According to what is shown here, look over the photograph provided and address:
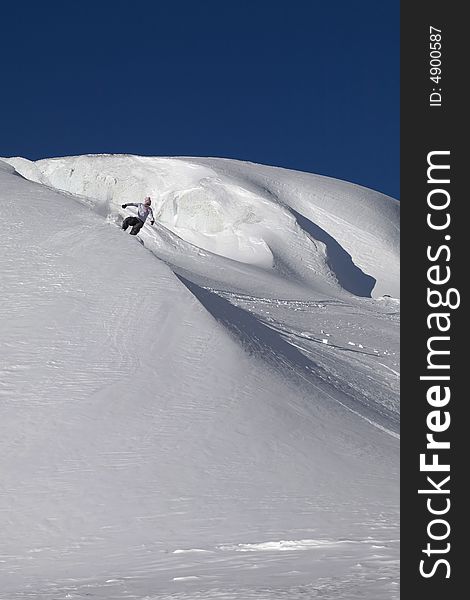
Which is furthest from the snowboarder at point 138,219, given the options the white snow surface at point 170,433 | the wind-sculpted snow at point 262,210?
the wind-sculpted snow at point 262,210

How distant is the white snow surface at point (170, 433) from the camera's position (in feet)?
23.2

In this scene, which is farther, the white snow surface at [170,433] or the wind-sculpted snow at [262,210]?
the wind-sculpted snow at [262,210]

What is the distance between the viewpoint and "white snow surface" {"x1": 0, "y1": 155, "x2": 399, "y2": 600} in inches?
278

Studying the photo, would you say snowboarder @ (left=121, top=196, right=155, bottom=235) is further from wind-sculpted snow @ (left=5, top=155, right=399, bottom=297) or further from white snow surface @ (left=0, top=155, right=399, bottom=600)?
wind-sculpted snow @ (left=5, top=155, right=399, bottom=297)

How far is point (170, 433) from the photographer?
33.7 ft

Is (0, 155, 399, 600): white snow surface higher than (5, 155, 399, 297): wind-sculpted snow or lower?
lower

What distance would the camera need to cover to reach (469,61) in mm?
9875

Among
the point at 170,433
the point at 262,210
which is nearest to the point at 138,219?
the point at 170,433

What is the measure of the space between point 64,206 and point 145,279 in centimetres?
493

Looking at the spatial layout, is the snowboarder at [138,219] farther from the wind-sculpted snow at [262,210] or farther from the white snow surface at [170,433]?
the wind-sculpted snow at [262,210]

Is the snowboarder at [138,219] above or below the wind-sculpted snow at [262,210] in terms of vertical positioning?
below

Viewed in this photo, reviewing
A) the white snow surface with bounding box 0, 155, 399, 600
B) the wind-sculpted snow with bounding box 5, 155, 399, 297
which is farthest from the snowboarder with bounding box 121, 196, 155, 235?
the wind-sculpted snow with bounding box 5, 155, 399, 297

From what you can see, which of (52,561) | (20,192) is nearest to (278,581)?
(52,561)

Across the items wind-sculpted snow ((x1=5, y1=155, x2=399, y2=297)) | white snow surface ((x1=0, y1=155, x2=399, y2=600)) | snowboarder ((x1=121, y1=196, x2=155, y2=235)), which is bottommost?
white snow surface ((x1=0, y1=155, x2=399, y2=600))
